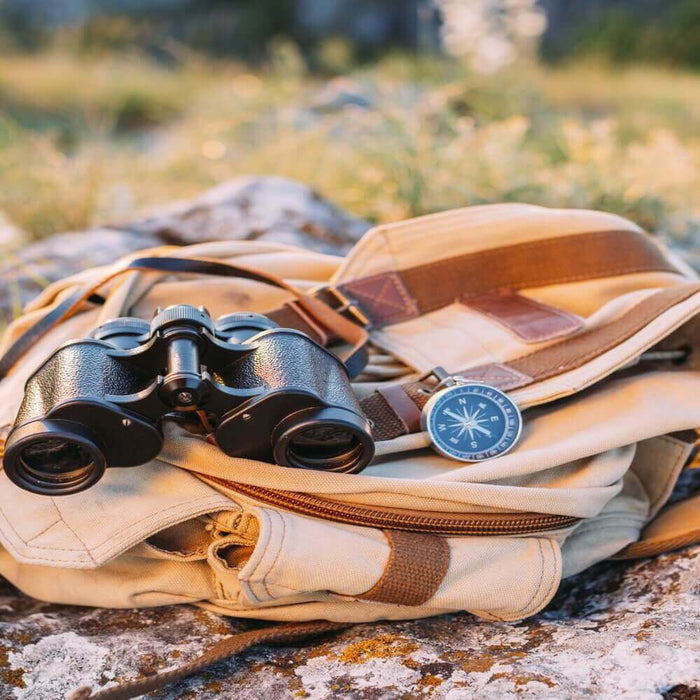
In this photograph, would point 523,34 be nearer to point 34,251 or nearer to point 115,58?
point 34,251

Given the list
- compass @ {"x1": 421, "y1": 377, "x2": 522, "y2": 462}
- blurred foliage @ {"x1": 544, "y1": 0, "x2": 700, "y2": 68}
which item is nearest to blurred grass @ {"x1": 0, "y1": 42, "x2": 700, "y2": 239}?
compass @ {"x1": 421, "y1": 377, "x2": 522, "y2": 462}

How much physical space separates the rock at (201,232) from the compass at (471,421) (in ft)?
4.56

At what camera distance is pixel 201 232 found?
3139mm

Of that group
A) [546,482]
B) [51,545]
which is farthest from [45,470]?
[546,482]

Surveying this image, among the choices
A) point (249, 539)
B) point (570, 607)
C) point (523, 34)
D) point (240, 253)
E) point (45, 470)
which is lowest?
point (570, 607)

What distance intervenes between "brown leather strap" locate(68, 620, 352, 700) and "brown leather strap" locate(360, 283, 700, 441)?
424 millimetres

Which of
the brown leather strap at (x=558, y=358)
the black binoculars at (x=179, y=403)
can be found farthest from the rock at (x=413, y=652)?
the brown leather strap at (x=558, y=358)

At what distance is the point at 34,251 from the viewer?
3.14 m

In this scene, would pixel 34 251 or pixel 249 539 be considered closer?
pixel 249 539

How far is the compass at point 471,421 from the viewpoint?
1705 mm

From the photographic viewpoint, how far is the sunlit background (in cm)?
378

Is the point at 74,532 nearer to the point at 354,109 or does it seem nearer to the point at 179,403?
the point at 179,403

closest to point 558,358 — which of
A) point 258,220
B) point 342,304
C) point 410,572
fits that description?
point 342,304

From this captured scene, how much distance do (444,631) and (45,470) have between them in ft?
2.55
